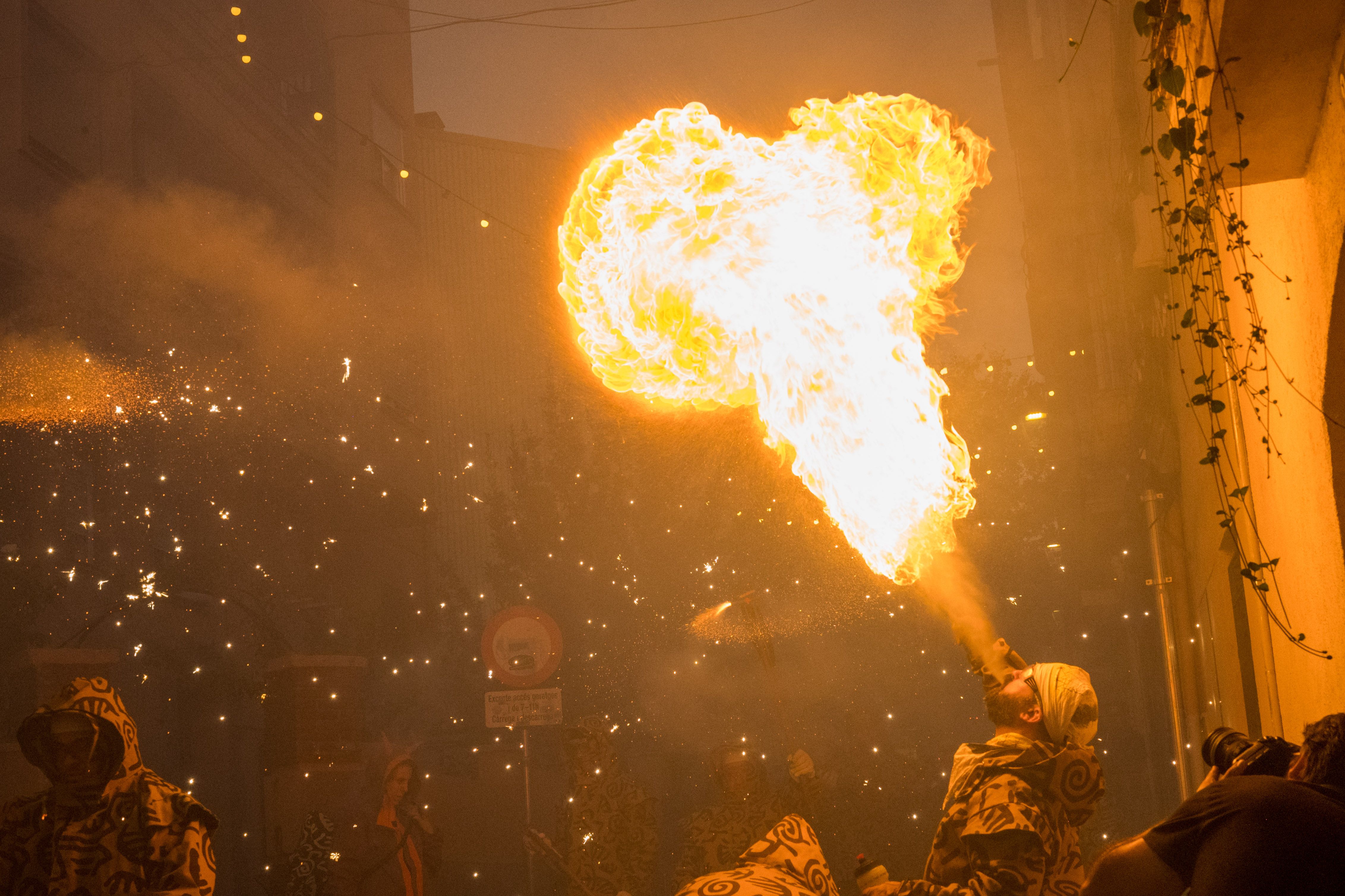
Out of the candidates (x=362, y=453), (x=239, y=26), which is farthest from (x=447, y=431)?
(x=239, y=26)

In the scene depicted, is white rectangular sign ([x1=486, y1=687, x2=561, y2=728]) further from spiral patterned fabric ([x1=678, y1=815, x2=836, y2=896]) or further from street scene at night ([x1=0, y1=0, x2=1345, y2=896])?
spiral patterned fabric ([x1=678, y1=815, x2=836, y2=896])

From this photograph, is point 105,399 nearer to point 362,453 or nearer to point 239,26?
point 362,453

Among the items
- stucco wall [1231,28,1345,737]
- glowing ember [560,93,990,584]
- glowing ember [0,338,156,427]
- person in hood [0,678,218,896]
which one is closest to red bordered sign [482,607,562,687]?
glowing ember [560,93,990,584]

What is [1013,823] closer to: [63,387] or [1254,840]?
[1254,840]

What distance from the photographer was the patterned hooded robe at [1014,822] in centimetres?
370

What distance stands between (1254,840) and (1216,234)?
3834 millimetres

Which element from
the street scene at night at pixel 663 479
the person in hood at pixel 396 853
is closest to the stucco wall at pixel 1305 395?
the street scene at night at pixel 663 479

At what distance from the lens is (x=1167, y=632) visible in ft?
43.9

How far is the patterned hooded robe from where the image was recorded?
3697 millimetres

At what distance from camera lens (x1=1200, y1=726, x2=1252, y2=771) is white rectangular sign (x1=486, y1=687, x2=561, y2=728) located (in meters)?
7.42

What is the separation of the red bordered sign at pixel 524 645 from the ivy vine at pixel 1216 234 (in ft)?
21.1

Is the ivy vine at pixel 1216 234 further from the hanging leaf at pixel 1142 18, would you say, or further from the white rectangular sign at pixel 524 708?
the white rectangular sign at pixel 524 708

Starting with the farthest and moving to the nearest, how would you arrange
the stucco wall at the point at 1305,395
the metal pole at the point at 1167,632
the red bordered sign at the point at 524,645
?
the metal pole at the point at 1167,632, the red bordered sign at the point at 524,645, the stucco wall at the point at 1305,395

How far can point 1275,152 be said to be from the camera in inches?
152
